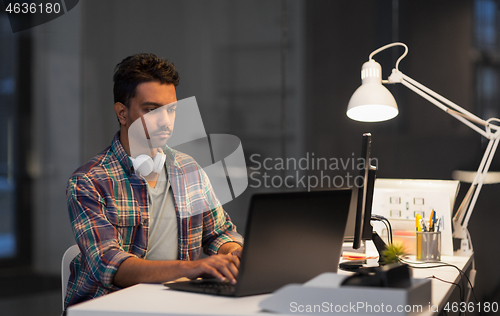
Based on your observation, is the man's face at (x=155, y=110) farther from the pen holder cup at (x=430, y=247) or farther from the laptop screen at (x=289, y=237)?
the pen holder cup at (x=430, y=247)

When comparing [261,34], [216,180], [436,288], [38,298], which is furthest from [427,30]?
[38,298]

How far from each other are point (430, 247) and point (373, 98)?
595 millimetres

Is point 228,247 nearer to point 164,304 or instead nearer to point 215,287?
point 215,287

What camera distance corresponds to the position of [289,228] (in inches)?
41.6

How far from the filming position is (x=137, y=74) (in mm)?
1598

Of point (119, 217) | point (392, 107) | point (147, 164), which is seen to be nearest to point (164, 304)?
point (119, 217)

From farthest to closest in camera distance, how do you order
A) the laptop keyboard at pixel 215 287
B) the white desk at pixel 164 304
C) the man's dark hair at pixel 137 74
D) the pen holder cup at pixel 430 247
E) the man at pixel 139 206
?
the pen holder cup at pixel 430 247
the man's dark hair at pixel 137 74
the man at pixel 139 206
the laptop keyboard at pixel 215 287
the white desk at pixel 164 304

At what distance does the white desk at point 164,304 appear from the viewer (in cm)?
95

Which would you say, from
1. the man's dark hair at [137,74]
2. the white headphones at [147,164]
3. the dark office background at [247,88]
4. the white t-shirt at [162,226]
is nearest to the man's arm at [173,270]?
the white t-shirt at [162,226]

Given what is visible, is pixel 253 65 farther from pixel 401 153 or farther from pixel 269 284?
pixel 269 284

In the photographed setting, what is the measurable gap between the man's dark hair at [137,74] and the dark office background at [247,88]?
101 cm

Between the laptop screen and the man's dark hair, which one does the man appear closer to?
the man's dark hair

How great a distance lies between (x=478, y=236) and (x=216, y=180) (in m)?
1.47

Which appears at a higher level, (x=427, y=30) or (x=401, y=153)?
(x=427, y=30)
